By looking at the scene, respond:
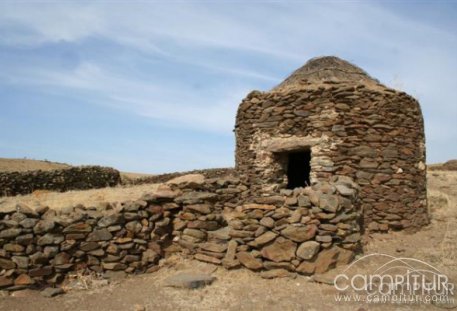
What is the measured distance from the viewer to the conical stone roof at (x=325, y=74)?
32.6ft

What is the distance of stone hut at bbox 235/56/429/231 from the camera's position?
889 centimetres

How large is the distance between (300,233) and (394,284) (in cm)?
147

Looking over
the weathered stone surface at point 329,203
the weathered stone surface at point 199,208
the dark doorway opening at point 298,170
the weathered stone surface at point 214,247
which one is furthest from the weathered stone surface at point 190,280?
the dark doorway opening at point 298,170

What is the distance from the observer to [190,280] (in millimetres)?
5836

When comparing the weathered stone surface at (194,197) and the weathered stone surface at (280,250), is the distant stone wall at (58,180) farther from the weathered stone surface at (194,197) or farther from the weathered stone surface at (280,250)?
the weathered stone surface at (280,250)

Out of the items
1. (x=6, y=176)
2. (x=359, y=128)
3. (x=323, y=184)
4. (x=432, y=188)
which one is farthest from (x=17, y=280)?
(x=432, y=188)

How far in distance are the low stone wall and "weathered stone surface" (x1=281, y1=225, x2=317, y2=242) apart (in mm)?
15

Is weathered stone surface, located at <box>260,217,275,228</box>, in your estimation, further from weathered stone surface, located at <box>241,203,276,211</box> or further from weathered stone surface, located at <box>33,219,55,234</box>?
weathered stone surface, located at <box>33,219,55,234</box>

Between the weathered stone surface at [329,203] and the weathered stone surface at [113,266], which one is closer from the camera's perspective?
the weathered stone surface at [329,203]

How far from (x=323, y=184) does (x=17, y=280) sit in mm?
5153

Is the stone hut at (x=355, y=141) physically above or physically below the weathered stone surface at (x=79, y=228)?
above

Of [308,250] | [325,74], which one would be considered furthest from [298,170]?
[308,250]

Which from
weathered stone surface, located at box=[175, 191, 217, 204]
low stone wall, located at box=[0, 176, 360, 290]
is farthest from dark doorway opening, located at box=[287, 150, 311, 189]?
weathered stone surface, located at box=[175, 191, 217, 204]

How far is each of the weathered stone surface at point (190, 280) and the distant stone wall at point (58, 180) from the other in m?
13.6
